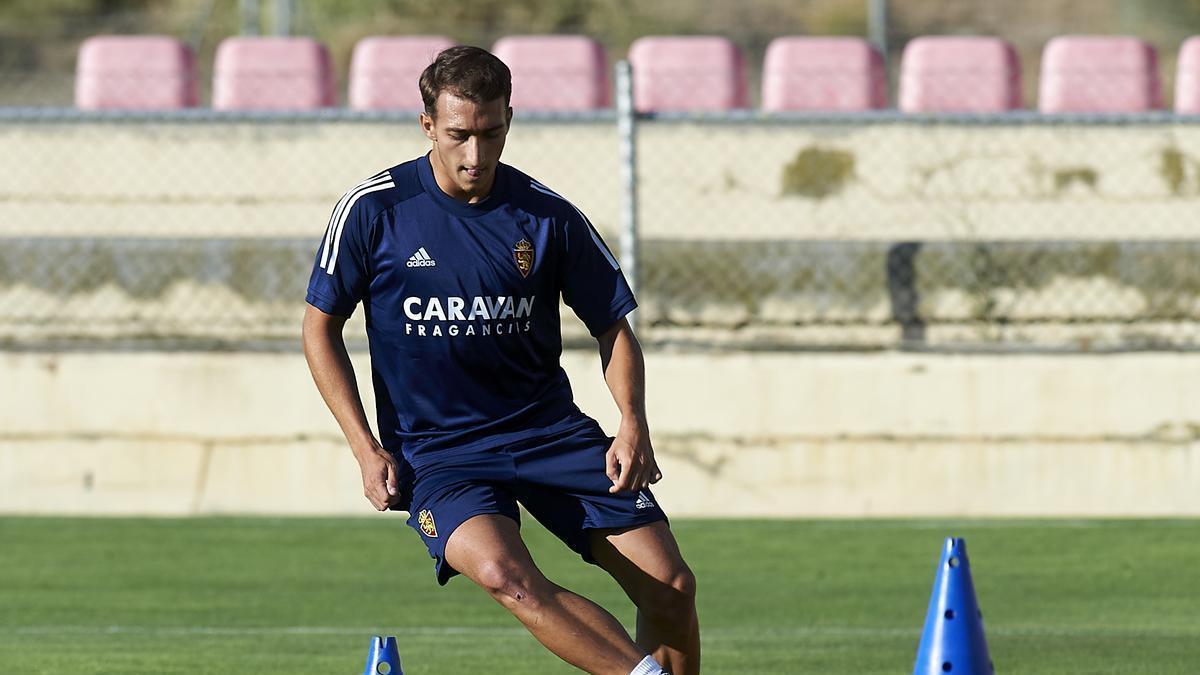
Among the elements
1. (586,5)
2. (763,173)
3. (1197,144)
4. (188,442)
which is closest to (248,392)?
(188,442)

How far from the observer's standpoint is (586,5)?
3400 centimetres

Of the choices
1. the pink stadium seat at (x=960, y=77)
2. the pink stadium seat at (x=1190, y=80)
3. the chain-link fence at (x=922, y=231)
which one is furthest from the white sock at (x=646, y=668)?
the pink stadium seat at (x=1190, y=80)

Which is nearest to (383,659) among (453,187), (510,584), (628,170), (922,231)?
(510,584)

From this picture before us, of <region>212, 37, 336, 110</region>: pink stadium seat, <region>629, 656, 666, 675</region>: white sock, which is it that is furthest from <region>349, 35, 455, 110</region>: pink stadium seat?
<region>629, 656, 666, 675</region>: white sock

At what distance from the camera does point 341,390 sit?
5.59 meters

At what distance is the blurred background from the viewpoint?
1063cm

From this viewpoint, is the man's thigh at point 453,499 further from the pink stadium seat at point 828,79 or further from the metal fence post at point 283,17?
the metal fence post at point 283,17

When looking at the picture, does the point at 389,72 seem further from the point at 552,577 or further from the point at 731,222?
the point at 552,577

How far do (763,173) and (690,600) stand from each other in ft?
27.1

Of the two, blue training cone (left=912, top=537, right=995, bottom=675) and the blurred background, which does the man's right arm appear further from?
the blurred background

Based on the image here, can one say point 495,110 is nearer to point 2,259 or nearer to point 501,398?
point 501,398

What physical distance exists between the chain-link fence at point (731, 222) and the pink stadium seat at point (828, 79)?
139cm

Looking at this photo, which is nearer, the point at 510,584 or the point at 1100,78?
the point at 510,584

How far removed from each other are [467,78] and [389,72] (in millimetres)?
9860
